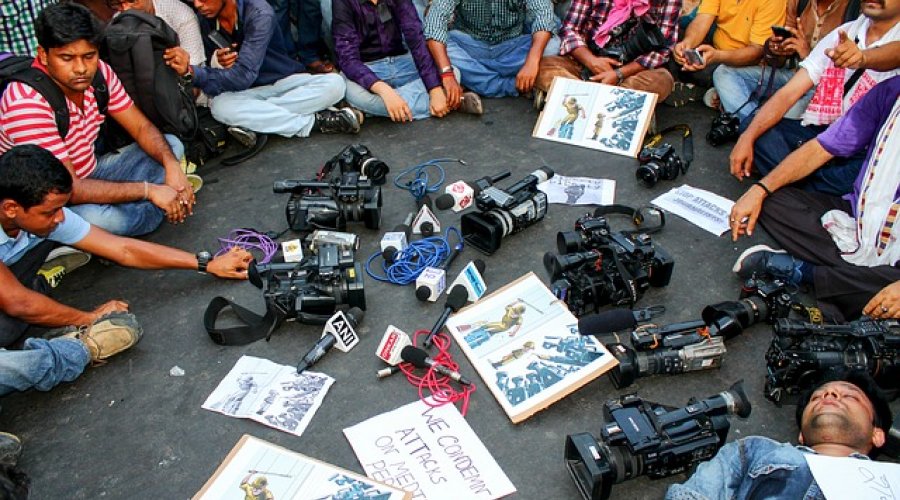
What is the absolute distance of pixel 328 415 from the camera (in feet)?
11.1

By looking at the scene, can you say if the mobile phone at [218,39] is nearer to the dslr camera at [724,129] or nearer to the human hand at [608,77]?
the human hand at [608,77]

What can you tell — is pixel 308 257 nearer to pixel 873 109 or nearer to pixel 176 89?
pixel 176 89

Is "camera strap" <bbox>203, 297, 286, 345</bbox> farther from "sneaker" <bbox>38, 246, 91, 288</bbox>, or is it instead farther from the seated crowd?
"sneaker" <bbox>38, 246, 91, 288</bbox>

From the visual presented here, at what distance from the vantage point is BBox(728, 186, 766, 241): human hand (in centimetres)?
419

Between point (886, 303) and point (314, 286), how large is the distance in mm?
3009

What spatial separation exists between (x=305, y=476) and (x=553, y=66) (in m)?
4.23

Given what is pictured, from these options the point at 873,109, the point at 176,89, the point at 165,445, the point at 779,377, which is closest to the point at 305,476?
the point at 165,445

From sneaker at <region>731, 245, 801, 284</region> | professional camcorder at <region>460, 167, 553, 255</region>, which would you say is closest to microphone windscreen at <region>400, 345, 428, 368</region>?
professional camcorder at <region>460, 167, 553, 255</region>

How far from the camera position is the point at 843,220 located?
4031mm

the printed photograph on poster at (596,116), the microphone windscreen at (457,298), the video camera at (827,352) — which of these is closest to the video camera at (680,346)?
the video camera at (827,352)

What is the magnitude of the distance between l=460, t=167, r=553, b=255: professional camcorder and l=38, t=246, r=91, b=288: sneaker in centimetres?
Answer: 251

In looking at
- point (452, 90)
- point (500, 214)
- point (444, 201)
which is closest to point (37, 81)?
point (444, 201)

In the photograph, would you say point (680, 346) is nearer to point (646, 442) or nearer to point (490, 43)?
point (646, 442)

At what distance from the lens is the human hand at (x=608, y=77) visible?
5758 millimetres
